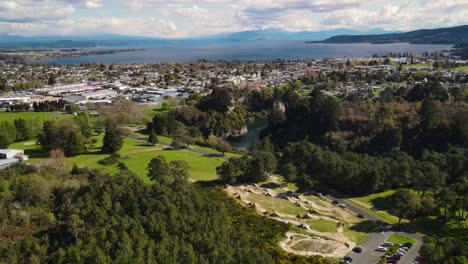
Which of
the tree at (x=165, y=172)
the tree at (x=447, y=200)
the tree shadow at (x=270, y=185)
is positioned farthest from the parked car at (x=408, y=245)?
the tree at (x=165, y=172)

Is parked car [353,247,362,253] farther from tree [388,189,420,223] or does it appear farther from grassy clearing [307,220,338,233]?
tree [388,189,420,223]

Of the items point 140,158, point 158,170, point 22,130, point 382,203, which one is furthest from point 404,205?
point 22,130

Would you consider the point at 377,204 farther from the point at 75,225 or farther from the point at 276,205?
the point at 75,225

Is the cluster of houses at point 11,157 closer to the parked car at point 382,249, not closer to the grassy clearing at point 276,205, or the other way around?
the grassy clearing at point 276,205

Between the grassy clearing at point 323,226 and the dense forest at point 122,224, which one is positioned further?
the grassy clearing at point 323,226

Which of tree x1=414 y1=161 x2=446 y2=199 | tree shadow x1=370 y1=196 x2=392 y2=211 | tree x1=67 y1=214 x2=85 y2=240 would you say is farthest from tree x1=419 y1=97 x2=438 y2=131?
tree x1=67 y1=214 x2=85 y2=240

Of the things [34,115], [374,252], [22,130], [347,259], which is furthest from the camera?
[34,115]
